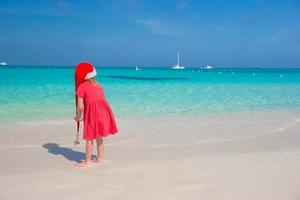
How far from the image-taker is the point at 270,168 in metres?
4.77

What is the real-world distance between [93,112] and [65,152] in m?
1.64

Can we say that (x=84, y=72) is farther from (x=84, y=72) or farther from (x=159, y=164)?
(x=159, y=164)

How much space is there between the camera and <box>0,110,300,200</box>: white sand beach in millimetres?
3936

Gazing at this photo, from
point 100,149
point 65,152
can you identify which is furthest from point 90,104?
point 65,152

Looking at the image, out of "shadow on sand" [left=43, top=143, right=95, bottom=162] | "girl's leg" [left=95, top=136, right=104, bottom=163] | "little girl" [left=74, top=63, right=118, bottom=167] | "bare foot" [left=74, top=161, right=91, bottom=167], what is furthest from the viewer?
"shadow on sand" [left=43, top=143, right=95, bottom=162]

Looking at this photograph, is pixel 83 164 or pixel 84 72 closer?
pixel 84 72

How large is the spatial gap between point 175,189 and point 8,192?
1.87 meters

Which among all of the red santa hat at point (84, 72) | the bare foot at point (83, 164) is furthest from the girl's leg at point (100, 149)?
the red santa hat at point (84, 72)

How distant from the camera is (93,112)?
4902mm

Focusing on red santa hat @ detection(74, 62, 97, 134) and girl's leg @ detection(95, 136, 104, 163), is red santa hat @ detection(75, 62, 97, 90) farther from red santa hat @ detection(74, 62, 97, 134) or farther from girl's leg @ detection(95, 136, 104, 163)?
girl's leg @ detection(95, 136, 104, 163)

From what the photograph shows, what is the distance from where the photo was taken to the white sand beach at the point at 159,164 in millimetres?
3936

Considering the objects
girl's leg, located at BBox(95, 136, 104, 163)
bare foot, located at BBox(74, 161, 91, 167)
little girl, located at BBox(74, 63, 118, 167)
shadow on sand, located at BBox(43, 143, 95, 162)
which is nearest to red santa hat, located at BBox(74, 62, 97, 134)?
little girl, located at BBox(74, 63, 118, 167)

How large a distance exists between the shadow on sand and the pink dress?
0.91 m

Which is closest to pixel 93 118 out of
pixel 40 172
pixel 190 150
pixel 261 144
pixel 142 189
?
pixel 40 172
